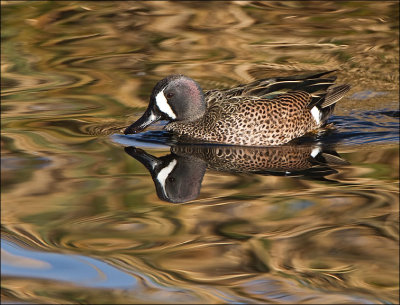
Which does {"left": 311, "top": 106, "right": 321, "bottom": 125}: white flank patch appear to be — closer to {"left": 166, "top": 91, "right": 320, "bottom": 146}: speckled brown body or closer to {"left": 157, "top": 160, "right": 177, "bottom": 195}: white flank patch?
{"left": 166, "top": 91, "right": 320, "bottom": 146}: speckled brown body

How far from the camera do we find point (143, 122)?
26.9 ft

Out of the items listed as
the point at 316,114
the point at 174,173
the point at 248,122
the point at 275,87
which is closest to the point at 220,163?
the point at 174,173

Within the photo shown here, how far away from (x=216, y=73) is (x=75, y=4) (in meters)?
4.02

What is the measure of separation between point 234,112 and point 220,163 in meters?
0.83

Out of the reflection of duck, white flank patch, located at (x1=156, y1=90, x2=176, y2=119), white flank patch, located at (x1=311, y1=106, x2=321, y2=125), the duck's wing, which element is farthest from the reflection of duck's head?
Result: white flank patch, located at (x1=311, y1=106, x2=321, y2=125)

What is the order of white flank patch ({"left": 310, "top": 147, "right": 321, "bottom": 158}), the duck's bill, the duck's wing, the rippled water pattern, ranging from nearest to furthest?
the rippled water pattern → white flank patch ({"left": 310, "top": 147, "right": 321, "bottom": 158}) → the duck's bill → the duck's wing

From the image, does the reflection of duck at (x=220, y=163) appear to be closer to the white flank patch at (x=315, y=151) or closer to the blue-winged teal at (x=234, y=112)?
the white flank patch at (x=315, y=151)

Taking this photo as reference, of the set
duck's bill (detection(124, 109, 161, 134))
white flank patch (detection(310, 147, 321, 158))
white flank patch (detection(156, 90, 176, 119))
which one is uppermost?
white flank patch (detection(156, 90, 176, 119))

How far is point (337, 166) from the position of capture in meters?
7.30

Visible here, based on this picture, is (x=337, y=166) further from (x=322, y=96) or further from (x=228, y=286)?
(x=228, y=286)

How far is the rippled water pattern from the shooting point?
200 inches

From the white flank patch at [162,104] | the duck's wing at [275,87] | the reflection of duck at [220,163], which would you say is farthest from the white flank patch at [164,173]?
the duck's wing at [275,87]

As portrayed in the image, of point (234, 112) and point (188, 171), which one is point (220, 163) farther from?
point (234, 112)

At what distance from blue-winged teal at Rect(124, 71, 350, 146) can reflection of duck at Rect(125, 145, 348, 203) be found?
154 mm
